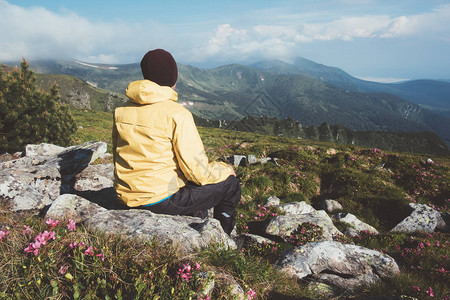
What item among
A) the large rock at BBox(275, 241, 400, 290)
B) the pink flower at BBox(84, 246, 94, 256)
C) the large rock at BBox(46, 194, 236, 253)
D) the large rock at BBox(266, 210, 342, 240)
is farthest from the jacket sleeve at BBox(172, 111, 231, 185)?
the large rock at BBox(266, 210, 342, 240)

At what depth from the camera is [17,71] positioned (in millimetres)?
14062

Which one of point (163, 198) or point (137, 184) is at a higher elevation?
point (137, 184)

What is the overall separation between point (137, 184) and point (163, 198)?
21.7 inches

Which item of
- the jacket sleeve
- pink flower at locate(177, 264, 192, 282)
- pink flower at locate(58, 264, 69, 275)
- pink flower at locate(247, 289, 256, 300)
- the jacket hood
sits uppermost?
the jacket hood

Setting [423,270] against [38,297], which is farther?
[423,270]

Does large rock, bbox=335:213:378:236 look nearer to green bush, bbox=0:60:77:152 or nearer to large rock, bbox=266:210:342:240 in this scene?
large rock, bbox=266:210:342:240

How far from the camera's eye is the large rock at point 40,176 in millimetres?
5207

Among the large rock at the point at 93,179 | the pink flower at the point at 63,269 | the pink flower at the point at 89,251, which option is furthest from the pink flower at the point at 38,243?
the large rock at the point at 93,179

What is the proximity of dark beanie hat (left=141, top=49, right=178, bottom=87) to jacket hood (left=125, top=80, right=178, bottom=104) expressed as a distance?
0.14m

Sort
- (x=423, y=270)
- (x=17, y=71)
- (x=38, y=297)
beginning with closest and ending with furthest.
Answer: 1. (x=38, y=297)
2. (x=423, y=270)
3. (x=17, y=71)

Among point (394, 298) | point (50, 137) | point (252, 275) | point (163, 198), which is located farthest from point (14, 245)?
point (50, 137)

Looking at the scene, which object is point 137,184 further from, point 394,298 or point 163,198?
point 394,298

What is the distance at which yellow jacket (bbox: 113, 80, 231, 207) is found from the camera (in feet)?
13.5

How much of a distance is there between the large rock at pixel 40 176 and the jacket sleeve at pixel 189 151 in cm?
367
